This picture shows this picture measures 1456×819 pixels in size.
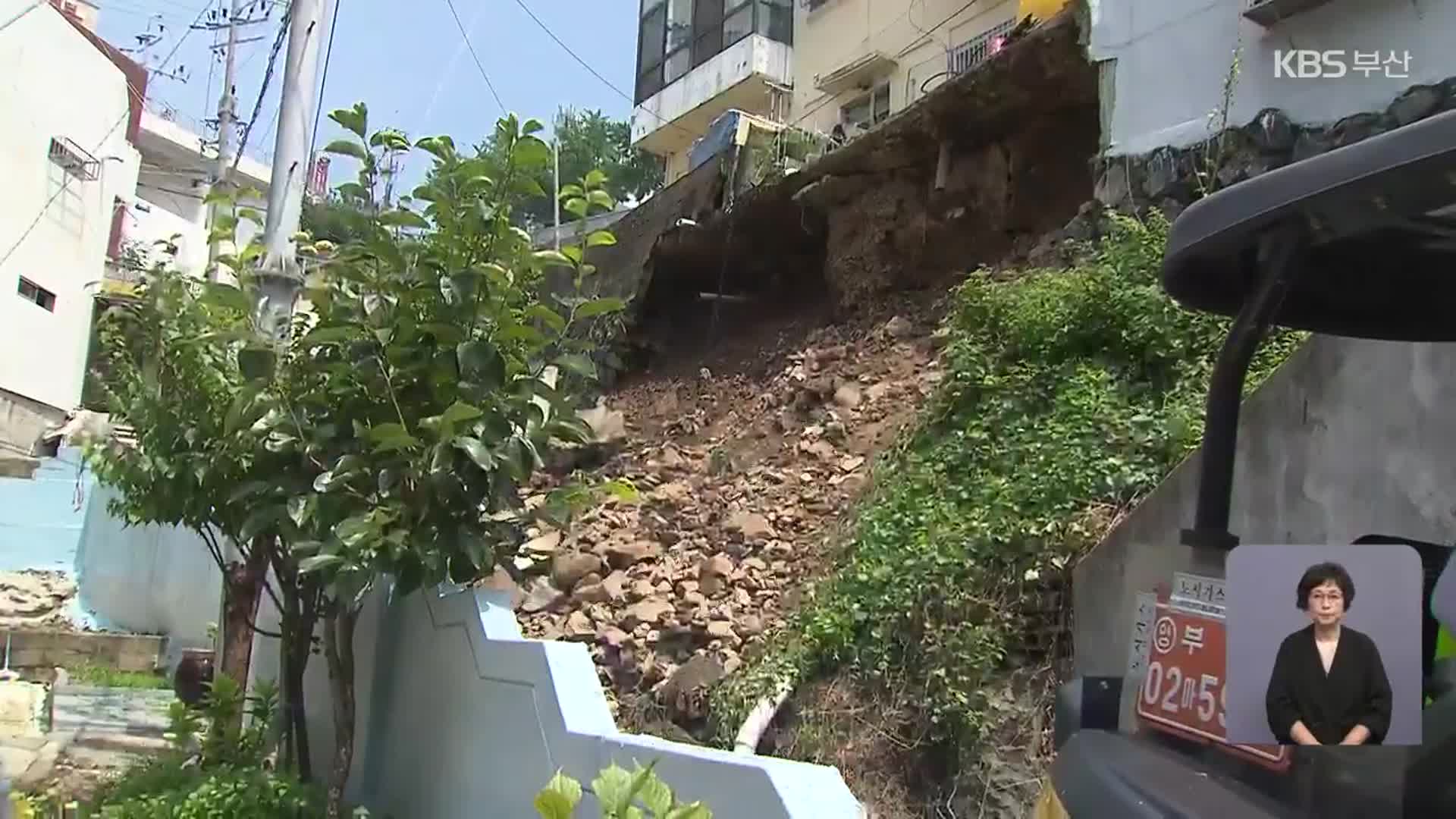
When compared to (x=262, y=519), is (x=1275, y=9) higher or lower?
higher

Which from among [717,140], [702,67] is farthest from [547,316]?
[702,67]

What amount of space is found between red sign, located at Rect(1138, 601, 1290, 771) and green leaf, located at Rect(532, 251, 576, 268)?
3.62 meters

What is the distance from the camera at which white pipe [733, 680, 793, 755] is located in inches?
207

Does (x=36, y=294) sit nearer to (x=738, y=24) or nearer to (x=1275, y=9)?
(x=738, y=24)

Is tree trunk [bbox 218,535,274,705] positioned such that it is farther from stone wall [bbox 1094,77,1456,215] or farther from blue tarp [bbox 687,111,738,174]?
blue tarp [bbox 687,111,738,174]


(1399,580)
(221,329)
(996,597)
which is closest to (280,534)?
(221,329)

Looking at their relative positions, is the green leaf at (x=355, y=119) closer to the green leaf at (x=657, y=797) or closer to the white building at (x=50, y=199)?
the green leaf at (x=657, y=797)

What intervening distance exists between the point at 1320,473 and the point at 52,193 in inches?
876

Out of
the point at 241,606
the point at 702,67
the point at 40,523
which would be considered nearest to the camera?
the point at 241,606

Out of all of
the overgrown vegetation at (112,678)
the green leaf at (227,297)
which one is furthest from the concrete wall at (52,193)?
the green leaf at (227,297)

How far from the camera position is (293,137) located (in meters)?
7.12

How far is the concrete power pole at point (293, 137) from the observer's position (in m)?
6.80

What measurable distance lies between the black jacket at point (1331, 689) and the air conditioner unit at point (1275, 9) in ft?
25.2

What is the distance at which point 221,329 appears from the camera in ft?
18.6
